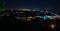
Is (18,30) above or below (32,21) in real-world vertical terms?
below

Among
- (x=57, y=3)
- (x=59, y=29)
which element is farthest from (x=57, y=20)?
(x=57, y=3)

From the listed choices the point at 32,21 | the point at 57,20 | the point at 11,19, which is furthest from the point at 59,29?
the point at 11,19

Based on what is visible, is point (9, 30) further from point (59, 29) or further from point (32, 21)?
point (59, 29)

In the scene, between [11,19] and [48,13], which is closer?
[48,13]

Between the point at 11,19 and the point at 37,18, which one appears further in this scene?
the point at 11,19

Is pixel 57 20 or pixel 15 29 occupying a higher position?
pixel 57 20

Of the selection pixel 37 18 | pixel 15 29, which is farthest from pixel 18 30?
pixel 37 18

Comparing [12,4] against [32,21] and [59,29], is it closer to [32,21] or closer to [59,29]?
[32,21]

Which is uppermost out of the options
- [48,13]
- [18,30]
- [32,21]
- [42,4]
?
[42,4]
